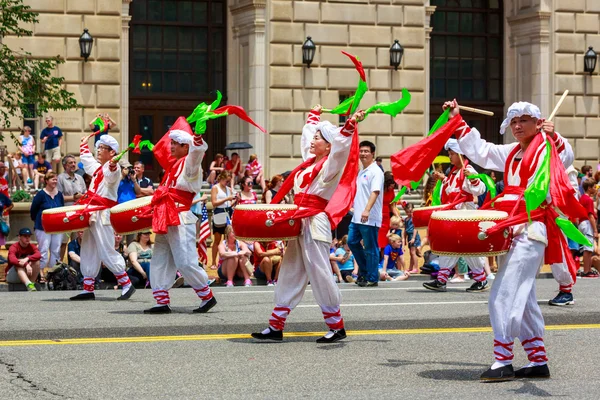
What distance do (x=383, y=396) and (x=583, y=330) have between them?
3.94 metres

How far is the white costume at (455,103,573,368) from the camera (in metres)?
8.19

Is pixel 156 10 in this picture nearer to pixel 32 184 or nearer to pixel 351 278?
pixel 32 184

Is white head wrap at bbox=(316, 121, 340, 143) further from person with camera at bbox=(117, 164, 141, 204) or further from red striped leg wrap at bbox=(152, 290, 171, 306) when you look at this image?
person with camera at bbox=(117, 164, 141, 204)

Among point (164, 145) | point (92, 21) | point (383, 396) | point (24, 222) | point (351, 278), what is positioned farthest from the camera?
point (92, 21)

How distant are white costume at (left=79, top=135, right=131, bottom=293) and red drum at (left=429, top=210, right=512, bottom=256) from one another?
19.3 feet

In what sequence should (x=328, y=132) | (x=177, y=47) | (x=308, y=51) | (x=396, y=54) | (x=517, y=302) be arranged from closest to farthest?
(x=517, y=302) → (x=328, y=132) → (x=308, y=51) → (x=396, y=54) → (x=177, y=47)

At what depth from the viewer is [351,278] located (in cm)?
1736

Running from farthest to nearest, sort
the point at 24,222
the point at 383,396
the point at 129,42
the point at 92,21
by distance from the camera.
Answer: the point at 129,42 < the point at 92,21 < the point at 24,222 < the point at 383,396

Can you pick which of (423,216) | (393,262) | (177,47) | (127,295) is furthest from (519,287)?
(177,47)

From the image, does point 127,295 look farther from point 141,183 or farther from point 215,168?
point 215,168

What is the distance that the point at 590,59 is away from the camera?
29812 millimetres

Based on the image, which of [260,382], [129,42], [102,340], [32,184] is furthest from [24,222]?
[260,382]

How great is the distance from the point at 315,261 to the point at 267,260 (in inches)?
266

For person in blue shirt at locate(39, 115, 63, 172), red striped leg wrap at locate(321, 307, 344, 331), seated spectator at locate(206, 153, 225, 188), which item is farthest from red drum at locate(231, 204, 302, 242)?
person in blue shirt at locate(39, 115, 63, 172)
